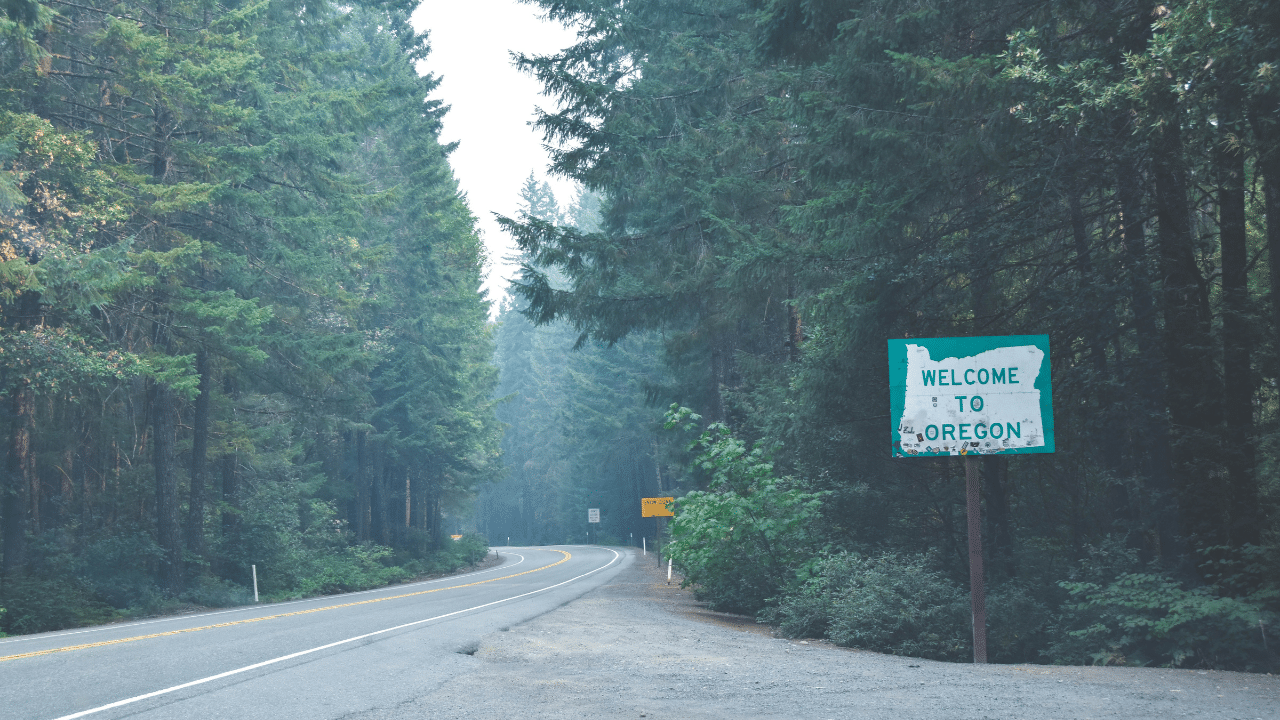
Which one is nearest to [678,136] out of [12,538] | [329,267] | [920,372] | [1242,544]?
[329,267]

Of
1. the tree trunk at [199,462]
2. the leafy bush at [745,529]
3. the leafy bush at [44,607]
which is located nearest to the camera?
the leafy bush at [745,529]

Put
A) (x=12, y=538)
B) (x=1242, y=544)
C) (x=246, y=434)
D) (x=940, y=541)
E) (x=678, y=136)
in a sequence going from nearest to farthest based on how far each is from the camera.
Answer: (x=1242, y=544) → (x=940, y=541) → (x=12, y=538) → (x=678, y=136) → (x=246, y=434)

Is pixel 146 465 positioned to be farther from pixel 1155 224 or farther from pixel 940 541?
pixel 1155 224

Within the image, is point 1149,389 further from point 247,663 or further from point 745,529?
point 247,663

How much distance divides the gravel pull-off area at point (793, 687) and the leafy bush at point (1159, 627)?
0.69m

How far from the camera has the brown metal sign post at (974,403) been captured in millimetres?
10461

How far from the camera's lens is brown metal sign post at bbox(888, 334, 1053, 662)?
10461mm

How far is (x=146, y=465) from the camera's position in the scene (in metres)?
25.3

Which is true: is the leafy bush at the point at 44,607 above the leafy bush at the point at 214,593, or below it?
above

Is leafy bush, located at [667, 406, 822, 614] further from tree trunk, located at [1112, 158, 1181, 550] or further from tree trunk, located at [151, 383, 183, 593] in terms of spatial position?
tree trunk, located at [151, 383, 183, 593]

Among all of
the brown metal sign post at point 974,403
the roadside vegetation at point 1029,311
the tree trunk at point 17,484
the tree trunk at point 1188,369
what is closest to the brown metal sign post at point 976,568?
Result: the brown metal sign post at point 974,403

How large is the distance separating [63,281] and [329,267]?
871cm

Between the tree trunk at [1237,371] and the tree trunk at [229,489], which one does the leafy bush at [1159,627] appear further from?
the tree trunk at [229,489]

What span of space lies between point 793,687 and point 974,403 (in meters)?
4.31
